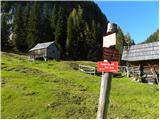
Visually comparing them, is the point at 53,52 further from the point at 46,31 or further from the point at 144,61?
the point at 144,61

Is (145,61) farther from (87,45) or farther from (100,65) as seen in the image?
(87,45)

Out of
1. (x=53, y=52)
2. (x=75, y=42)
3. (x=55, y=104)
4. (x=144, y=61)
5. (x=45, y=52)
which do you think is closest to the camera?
(x=55, y=104)

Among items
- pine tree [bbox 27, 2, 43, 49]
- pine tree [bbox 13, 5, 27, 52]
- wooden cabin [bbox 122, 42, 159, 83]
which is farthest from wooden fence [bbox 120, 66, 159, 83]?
pine tree [bbox 13, 5, 27, 52]

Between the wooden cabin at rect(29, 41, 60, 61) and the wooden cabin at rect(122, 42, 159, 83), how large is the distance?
46.6m

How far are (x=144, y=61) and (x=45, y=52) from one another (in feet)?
166

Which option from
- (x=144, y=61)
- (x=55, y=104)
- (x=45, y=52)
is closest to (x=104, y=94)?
(x=55, y=104)

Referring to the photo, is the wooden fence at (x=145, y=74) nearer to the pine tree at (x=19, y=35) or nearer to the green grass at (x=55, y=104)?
the green grass at (x=55, y=104)

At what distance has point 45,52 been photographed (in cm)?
8912

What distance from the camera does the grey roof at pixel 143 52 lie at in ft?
129

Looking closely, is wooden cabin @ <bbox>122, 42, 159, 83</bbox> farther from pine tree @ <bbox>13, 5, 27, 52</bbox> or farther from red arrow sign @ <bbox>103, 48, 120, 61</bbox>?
pine tree @ <bbox>13, 5, 27, 52</bbox>

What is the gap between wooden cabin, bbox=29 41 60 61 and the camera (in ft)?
294

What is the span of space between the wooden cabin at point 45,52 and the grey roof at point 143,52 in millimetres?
46610

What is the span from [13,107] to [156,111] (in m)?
8.23

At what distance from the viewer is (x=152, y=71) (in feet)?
132
